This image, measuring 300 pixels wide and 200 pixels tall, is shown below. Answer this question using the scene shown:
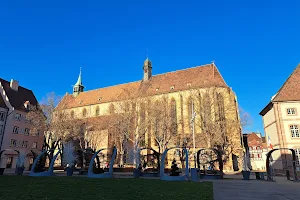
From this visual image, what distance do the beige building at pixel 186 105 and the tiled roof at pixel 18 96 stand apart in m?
8.17


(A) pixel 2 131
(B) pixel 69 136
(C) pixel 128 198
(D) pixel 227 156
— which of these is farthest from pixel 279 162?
(A) pixel 2 131

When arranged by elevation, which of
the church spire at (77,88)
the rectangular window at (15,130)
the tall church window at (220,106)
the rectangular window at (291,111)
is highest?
the church spire at (77,88)

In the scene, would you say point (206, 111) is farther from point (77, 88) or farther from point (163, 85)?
point (77, 88)

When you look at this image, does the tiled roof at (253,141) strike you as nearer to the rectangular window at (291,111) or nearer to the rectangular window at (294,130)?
the rectangular window at (294,130)

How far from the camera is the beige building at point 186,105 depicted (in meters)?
40.6

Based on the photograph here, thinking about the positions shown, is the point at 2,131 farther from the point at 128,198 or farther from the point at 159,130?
the point at 128,198

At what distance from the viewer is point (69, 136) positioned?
42938 millimetres

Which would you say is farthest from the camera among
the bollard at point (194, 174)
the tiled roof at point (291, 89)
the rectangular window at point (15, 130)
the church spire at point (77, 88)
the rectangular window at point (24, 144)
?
the church spire at point (77, 88)

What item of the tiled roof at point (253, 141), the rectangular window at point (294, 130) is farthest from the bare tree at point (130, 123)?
the tiled roof at point (253, 141)

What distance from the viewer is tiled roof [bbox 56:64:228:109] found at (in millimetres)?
48631

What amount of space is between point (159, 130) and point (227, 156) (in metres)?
13.1

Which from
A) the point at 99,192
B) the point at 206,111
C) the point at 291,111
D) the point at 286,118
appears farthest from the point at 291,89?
the point at 99,192

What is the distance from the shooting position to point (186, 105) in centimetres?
4778

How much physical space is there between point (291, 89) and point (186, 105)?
1941cm
